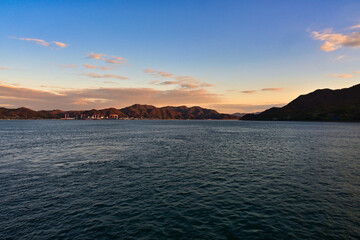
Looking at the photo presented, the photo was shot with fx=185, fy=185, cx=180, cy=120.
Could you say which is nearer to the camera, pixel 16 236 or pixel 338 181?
pixel 16 236

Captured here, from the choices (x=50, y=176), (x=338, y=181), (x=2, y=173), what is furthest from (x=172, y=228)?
(x=2, y=173)

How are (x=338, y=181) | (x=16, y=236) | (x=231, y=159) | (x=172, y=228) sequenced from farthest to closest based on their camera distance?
(x=231, y=159) → (x=338, y=181) → (x=172, y=228) → (x=16, y=236)

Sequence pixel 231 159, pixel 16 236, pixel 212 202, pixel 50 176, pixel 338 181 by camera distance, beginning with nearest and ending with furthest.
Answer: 1. pixel 16 236
2. pixel 212 202
3. pixel 338 181
4. pixel 50 176
5. pixel 231 159

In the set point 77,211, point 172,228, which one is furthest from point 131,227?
point 77,211

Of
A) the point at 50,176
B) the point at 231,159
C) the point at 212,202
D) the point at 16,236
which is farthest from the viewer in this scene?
the point at 231,159

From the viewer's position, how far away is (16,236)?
1686 cm

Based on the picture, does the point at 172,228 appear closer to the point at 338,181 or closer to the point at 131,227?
the point at 131,227

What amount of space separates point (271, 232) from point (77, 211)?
21106 mm

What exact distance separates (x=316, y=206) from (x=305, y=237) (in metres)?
7.87

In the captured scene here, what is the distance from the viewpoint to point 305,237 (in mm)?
16891

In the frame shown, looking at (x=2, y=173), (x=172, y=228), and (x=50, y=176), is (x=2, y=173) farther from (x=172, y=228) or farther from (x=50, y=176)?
(x=172, y=228)

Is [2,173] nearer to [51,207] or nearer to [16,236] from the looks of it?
[51,207]

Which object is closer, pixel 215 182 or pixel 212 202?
pixel 212 202

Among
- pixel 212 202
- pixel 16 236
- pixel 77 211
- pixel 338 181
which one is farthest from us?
pixel 338 181
